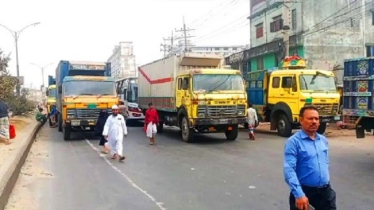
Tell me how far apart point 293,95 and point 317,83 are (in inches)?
38.9

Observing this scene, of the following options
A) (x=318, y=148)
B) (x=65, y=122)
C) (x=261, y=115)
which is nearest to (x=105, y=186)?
(x=318, y=148)

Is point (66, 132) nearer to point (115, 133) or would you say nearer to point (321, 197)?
point (115, 133)

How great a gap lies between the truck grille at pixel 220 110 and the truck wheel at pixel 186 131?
96 cm

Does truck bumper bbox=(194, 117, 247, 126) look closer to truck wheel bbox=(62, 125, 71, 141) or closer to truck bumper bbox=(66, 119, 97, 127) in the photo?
truck bumper bbox=(66, 119, 97, 127)

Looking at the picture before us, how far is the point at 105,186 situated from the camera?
7.99 meters

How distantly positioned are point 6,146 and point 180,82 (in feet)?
20.2

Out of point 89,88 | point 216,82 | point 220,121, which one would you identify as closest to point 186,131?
point 220,121

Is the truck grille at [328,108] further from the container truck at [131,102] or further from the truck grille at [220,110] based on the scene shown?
A: the container truck at [131,102]

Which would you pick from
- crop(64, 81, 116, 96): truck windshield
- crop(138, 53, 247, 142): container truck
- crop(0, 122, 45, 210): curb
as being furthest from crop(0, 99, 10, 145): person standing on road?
crop(138, 53, 247, 142): container truck

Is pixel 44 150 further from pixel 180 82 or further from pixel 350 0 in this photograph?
pixel 350 0

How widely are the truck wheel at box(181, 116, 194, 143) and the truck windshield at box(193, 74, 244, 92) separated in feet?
4.25

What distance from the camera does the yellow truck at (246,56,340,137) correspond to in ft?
51.6

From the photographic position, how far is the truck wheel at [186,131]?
48.8ft

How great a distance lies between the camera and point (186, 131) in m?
Answer: 15.1
